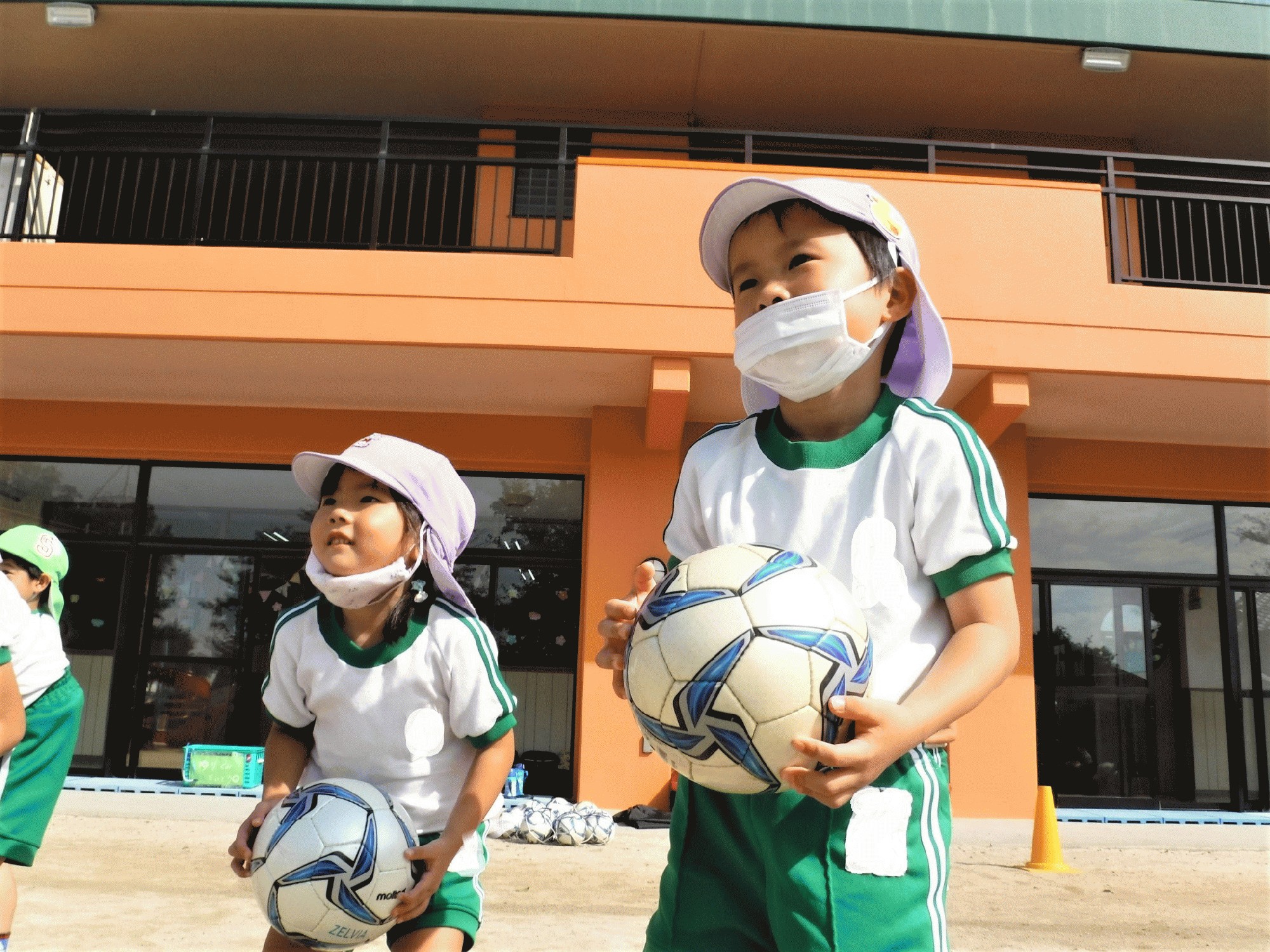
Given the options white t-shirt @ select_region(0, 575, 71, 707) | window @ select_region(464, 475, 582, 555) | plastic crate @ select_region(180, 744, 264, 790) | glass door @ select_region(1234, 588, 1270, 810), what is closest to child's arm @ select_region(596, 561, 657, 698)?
white t-shirt @ select_region(0, 575, 71, 707)

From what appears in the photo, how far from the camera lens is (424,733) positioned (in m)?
2.72

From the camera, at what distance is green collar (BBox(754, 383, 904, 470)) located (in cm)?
193

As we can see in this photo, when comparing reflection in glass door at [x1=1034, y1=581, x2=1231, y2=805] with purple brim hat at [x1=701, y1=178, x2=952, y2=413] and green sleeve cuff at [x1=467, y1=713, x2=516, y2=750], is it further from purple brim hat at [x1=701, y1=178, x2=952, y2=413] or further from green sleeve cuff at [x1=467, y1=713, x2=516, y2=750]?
purple brim hat at [x1=701, y1=178, x2=952, y2=413]

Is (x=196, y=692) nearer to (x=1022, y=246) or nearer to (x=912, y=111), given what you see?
(x=1022, y=246)

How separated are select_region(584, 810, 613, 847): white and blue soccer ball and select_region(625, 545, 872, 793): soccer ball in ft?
23.5

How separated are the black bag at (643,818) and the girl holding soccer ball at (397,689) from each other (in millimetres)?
6813

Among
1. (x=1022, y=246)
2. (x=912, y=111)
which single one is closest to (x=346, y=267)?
(x=1022, y=246)

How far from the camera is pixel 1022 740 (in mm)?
10055

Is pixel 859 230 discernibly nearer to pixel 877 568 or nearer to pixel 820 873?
pixel 877 568

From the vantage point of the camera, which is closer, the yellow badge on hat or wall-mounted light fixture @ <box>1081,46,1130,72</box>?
the yellow badge on hat

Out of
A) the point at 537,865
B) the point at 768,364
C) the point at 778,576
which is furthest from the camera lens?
the point at 537,865

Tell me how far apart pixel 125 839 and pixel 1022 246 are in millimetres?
8749

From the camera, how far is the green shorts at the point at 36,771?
4.13m

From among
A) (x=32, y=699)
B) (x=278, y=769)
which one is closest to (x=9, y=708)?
(x=278, y=769)
